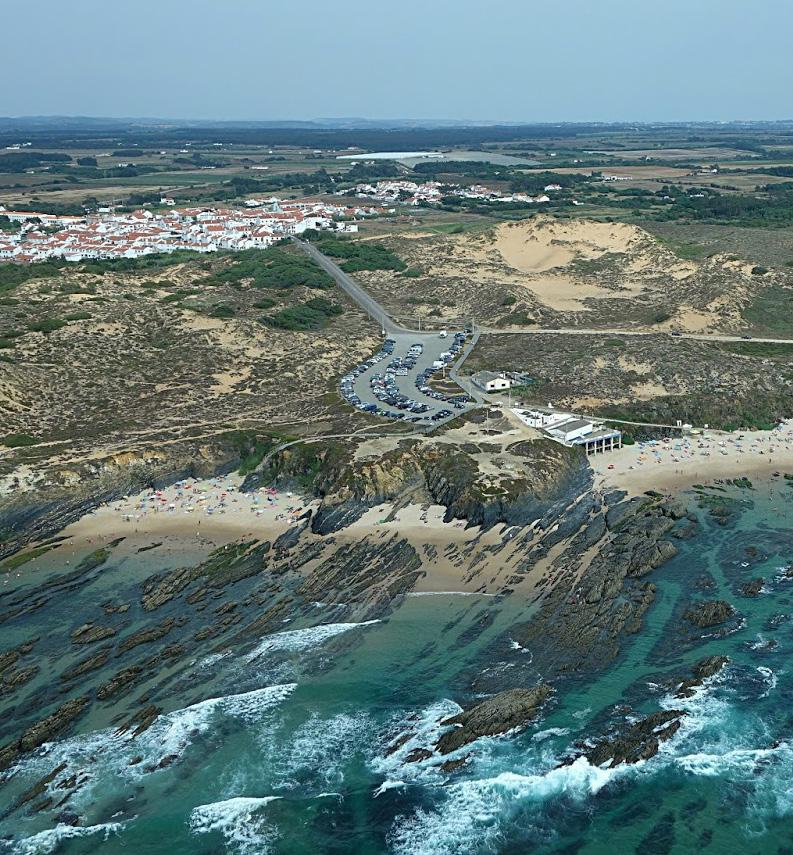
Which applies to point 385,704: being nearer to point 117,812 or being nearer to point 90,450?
point 117,812

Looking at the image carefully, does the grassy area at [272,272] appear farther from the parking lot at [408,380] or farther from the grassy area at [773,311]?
the grassy area at [773,311]

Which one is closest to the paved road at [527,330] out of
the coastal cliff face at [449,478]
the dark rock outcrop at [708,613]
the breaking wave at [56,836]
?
the coastal cliff face at [449,478]

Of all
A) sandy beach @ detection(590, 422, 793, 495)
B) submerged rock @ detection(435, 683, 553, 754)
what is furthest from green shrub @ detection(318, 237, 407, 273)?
submerged rock @ detection(435, 683, 553, 754)

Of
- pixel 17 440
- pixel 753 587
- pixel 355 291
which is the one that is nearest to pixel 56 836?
pixel 753 587

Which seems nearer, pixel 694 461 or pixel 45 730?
pixel 45 730

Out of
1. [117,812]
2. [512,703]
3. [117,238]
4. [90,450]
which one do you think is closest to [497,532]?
[512,703]

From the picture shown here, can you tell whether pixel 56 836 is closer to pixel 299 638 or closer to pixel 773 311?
pixel 299 638
